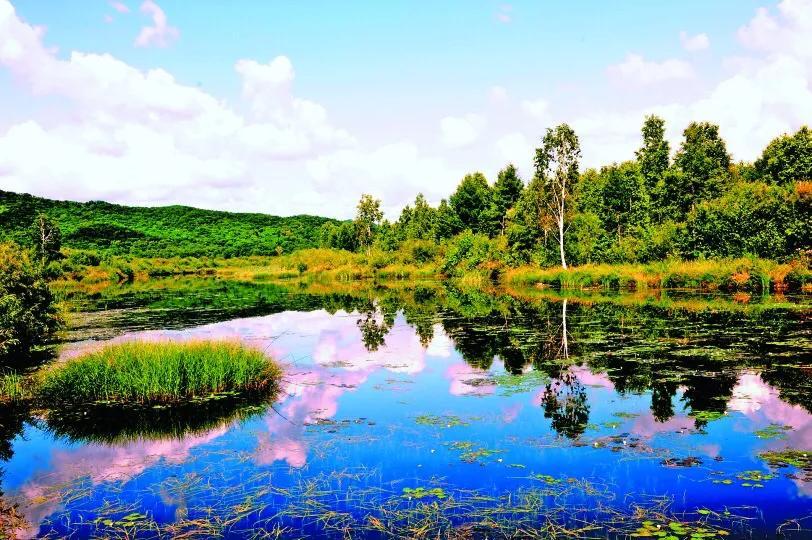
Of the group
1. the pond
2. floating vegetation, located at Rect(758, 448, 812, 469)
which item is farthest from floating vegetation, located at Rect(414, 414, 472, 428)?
floating vegetation, located at Rect(758, 448, 812, 469)

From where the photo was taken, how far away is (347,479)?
7.43m

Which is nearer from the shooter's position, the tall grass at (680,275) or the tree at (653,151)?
the tall grass at (680,275)

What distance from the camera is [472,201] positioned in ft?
234

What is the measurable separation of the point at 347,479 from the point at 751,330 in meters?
16.7

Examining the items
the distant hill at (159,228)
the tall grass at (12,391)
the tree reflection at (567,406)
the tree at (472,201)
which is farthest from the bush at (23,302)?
the distant hill at (159,228)

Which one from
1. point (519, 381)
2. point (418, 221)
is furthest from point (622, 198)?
point (519, 381)

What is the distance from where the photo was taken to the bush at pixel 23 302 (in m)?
16.0

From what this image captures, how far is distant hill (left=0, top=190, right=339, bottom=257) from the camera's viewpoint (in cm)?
10825

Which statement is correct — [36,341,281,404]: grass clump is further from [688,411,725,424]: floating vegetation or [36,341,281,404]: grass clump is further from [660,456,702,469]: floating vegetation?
[688,411,725,424]: floating vegetation

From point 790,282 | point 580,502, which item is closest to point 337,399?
point 580,502

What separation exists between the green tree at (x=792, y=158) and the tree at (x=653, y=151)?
11749mm

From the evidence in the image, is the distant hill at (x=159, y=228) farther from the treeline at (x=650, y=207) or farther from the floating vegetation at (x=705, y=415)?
the floating vegetation at (x=705, y=415)

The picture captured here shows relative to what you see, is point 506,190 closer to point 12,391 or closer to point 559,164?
point 559,164

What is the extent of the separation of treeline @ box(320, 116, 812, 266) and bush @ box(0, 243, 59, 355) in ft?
119
